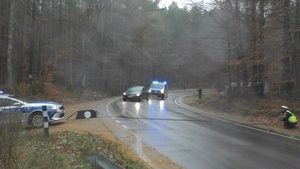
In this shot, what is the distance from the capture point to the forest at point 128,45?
2502cm

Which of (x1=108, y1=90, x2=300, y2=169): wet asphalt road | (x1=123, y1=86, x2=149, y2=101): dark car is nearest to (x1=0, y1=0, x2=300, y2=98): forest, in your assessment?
(x1=123, y1=86, x2=149, y2=101): dark car

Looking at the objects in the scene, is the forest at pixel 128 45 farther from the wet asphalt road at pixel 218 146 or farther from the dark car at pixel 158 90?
the wet asphalt road at pixel 218 146

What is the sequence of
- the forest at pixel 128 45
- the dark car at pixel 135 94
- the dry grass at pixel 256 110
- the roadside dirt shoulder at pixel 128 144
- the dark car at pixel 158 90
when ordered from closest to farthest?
the roadside dirt shoulder at pixel 128 144 → the dry grass at pixel 256 110 → the forest at pixel 128 45 → the dark car at pixel 135 94 → the dark car at pixel 158 90

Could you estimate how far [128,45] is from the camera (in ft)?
203

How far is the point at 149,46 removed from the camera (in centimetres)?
7144

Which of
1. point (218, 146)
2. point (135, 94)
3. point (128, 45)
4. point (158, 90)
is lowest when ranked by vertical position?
point (218, 146)

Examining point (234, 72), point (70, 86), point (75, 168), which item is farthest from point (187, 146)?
point (70, 86)

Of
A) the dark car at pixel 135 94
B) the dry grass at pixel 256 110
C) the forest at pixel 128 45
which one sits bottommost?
the dry grass at pixel 256 110

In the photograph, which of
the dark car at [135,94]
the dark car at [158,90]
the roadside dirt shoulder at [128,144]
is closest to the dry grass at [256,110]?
Answer: the dark car at [135,94]

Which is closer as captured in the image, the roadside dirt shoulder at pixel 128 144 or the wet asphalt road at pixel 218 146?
the roadside dirt shoulder at pixel 128 144

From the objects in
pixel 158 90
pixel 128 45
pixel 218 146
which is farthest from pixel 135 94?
pixel 128 45

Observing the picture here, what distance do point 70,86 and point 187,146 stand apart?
1240 inches

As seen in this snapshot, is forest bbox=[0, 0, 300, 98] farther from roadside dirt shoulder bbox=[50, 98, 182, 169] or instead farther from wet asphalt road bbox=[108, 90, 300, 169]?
roadside dirt shoulder bbox=[50, 98, 182, 169]

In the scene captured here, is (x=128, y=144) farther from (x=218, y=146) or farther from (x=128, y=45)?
(x=128, y=45)
